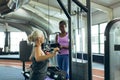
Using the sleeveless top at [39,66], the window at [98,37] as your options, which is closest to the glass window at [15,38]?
the window at [98,37]

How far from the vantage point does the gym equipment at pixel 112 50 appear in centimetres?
224

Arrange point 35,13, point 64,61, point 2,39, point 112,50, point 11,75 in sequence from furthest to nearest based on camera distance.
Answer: point 2,39, point 35,13, point 11,75, point 64,61, point 112,50

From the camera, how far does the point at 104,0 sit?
Result: 30.0 feet

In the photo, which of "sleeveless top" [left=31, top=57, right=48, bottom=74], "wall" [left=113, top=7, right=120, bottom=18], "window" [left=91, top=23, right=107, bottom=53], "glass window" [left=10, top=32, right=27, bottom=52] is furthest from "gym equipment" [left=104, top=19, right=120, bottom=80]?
A: "glass window" [left=10, top=32, right=27, bottom=52]

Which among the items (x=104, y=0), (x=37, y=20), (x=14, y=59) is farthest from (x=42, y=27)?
(x=104, y=0)

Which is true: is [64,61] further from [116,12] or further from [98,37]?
[98,37]

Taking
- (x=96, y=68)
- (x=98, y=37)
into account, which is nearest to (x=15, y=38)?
(x=98, y=37)

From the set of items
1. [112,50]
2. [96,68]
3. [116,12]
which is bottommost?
[96,68]

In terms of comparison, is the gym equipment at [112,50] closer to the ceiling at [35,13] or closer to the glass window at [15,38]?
the ceiling at [35,13]

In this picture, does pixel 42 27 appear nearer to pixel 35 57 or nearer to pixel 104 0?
pixel 104 0

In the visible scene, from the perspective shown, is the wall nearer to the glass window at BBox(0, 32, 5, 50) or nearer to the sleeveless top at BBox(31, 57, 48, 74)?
the sleeveless top at BBox(31, 57, 48, 74)

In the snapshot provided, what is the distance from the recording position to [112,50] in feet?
7.43

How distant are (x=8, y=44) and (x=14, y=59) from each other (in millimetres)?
3087

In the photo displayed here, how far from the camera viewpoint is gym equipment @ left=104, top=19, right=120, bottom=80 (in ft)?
→ 7.36
